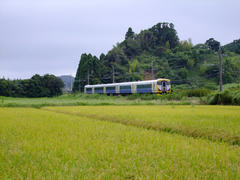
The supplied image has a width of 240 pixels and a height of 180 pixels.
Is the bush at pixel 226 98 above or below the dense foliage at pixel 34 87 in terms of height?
below

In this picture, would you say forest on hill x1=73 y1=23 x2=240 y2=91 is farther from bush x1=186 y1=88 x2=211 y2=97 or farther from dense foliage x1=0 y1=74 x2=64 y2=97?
bush x1=186 y1=88 x2=211 y2=97

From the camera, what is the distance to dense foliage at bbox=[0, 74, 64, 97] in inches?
1785

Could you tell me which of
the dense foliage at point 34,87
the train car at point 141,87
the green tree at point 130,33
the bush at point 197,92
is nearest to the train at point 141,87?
the train car at point 141,87

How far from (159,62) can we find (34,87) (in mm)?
33216

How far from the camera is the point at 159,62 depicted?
65875mm

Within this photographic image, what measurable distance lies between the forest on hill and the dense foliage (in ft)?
17.9

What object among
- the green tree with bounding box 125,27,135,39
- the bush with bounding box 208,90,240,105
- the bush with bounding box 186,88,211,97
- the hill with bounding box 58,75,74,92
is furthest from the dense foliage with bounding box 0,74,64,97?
the bush with bounding box 208,90,240,105

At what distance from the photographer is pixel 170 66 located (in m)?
63.5

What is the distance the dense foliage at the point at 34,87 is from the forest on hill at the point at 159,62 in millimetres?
5470

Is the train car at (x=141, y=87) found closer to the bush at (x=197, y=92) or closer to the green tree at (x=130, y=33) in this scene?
the bush at (x=197, y=92)

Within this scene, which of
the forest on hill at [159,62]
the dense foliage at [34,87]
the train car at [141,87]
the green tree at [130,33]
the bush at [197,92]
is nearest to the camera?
the bush at [197,92]

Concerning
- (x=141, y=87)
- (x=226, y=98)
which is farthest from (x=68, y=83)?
(x=226, y=98)

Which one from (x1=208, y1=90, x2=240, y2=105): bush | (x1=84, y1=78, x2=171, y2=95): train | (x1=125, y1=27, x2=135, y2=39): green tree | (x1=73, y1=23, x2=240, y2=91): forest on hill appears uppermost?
(x1=125, y1=27, x2=135, y2=39): green tree

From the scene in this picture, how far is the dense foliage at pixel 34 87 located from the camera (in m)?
45.3
